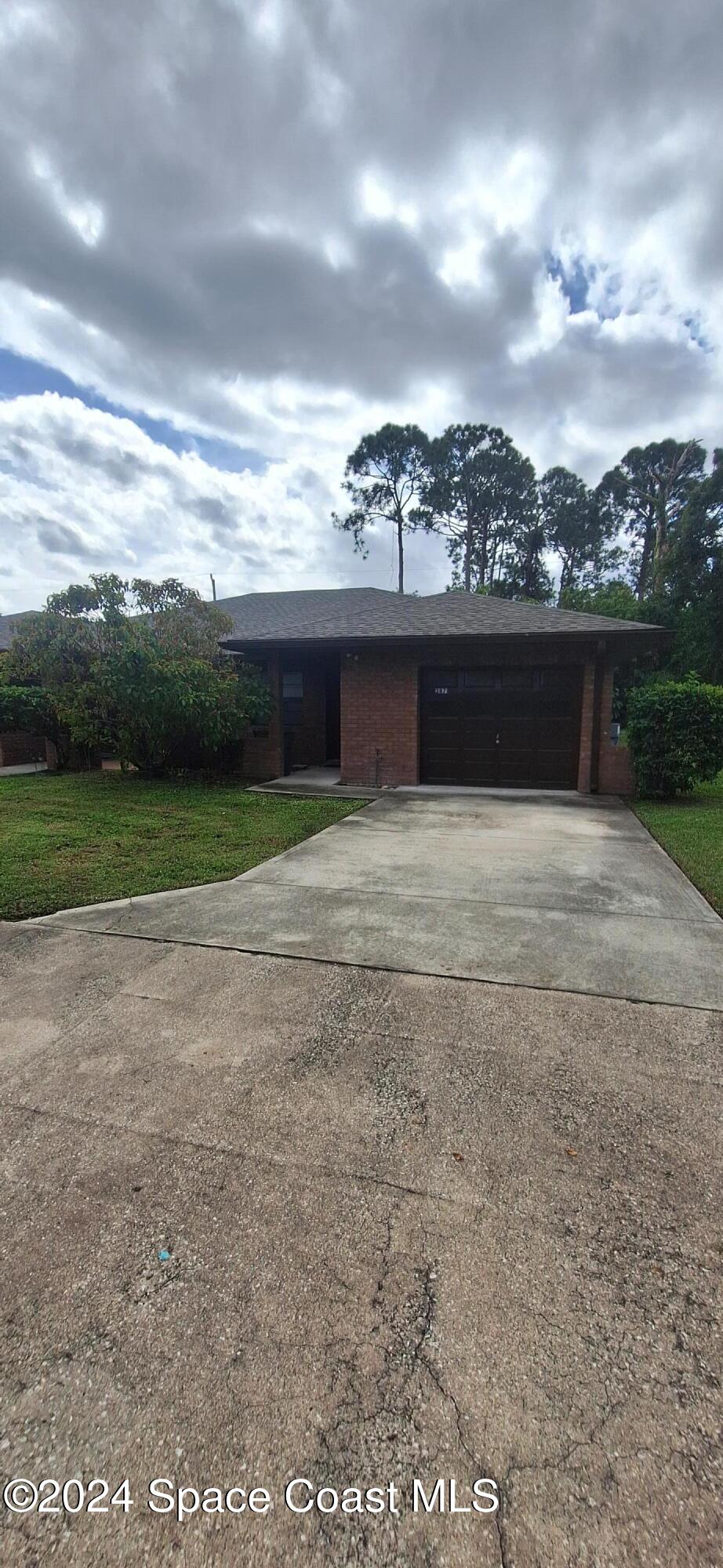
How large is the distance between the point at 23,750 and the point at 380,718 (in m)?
9.76

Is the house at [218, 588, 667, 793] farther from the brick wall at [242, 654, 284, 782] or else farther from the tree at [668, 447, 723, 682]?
the tree at [668, 447, 723, 682]

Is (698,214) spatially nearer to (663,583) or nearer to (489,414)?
(663,583)

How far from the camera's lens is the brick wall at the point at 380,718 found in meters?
11.6

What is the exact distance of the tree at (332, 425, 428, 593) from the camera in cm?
3291

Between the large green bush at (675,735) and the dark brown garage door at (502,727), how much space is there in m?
1.35

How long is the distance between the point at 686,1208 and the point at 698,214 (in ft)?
45.3

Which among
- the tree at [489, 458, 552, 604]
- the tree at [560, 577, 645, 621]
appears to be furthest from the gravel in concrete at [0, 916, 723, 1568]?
the tree at [489, 458, 552, 604]

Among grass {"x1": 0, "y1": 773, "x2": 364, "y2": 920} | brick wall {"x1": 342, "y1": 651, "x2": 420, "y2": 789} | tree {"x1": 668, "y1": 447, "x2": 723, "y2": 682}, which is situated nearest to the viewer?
grass {"x1": 0, "y1": 773, "x2": 364, "y2": 920}

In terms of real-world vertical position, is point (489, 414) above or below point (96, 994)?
above

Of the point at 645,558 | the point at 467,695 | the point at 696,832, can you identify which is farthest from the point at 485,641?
the point at 645,558

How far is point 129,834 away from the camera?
24.2ft

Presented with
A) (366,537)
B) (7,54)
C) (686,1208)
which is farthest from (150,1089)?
(366,537)

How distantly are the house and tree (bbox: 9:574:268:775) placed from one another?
102 centimetres

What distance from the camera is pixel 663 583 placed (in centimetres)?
2405
